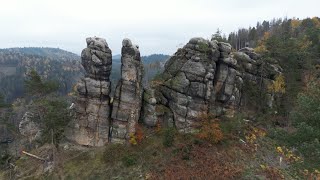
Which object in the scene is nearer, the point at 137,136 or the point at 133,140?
the point at 133,140

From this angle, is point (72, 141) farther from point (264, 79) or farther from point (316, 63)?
point (316, 63)

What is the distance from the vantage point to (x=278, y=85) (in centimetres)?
5019

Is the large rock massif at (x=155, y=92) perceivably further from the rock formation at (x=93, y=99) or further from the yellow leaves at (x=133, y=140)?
the yellow leaves at (x=133, y=140)

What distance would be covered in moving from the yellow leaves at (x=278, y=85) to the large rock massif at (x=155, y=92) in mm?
5669

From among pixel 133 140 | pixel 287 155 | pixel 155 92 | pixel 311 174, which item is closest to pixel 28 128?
pixel 133 140

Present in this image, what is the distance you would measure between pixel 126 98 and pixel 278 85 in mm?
23850

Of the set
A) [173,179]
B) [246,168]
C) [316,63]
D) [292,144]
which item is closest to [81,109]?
[173,179]

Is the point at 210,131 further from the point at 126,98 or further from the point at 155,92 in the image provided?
the point at 126,98

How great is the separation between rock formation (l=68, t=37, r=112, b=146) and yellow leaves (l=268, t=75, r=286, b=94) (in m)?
24.9

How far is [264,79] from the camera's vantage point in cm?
5106

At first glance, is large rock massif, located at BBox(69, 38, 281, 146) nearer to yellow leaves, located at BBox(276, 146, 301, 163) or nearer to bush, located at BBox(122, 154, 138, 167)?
bush, located at BBox(122, 154, 138, 167)

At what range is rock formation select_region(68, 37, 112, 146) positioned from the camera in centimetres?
4044

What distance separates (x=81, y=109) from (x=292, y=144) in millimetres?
24508

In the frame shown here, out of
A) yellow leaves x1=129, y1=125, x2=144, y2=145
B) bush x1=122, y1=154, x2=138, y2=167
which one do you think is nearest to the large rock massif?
yellow leaves x1=129, y1=125, x2=144, y2=145
